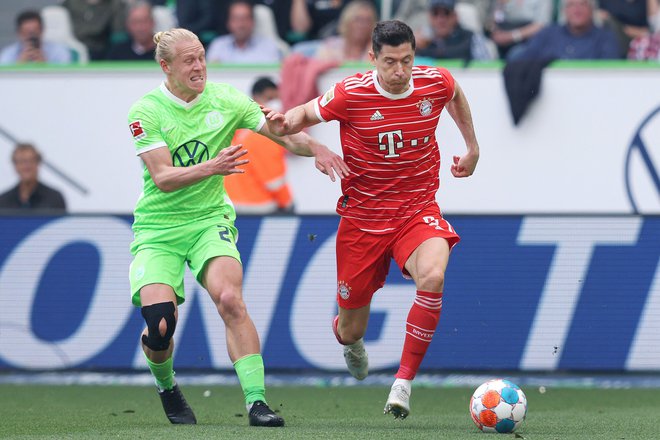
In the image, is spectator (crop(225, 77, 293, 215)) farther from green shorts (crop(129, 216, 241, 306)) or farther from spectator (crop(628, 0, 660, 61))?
green shorts (crop(129, 216, 241, 306))

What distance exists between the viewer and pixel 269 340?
35.3 ft

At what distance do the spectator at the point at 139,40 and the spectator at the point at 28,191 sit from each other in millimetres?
1626

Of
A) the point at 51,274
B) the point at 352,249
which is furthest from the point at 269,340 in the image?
the point at 352,249

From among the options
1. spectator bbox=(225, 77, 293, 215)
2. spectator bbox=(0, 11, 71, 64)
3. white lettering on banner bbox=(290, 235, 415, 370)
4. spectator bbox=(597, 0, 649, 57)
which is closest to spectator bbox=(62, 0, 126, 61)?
spectator bbox=(0, 11, 71, 64)

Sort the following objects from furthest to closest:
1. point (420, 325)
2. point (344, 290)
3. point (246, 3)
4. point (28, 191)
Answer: point (246, 3), point (28, 191), point (344, 290), point (420, 325)

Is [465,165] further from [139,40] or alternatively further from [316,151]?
[139,40]

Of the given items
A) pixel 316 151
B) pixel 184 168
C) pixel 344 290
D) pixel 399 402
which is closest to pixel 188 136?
pixel 184 168

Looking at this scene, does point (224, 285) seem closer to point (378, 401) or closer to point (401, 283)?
point (378, 401)

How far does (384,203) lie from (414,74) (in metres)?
0.83

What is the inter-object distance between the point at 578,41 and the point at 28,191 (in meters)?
5.64

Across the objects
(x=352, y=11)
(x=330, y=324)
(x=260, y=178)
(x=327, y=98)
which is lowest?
Answer: (x=330, y=324)

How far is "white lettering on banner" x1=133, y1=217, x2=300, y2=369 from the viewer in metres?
10.8

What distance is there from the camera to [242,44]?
13484mm

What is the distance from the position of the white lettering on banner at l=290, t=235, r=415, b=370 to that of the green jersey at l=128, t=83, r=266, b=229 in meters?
3.08
